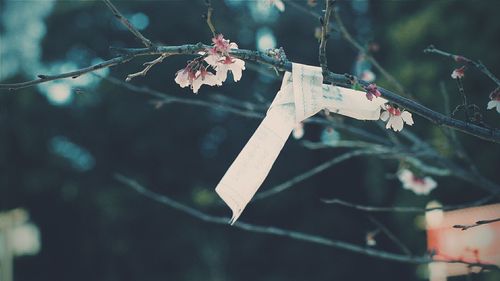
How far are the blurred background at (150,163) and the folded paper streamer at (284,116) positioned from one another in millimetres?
5595

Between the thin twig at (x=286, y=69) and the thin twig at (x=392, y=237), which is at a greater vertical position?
the thin twig at (x=392, y=237)

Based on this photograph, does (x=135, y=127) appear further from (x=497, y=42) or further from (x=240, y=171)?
(x=240, y=171)

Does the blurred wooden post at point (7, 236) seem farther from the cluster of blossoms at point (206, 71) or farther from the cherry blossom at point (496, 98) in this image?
the cherry blossom at point (496, 98)

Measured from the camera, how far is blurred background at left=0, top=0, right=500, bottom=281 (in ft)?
21.8

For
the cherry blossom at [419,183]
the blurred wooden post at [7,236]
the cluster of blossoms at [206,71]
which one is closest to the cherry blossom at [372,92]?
the cluster of blossoms at [206,71]

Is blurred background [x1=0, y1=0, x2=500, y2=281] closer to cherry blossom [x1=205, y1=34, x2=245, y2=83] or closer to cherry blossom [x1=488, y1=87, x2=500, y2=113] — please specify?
cherry blossom [x1=488, y1=87, x2=500, y2=113]

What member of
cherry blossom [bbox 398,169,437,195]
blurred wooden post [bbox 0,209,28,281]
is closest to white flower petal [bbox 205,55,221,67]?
cherry blossom [bbox 398,169,437,195]

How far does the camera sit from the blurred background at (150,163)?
6.65 metres

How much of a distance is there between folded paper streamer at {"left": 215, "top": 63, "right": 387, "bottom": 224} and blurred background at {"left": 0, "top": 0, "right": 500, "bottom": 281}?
5595mm

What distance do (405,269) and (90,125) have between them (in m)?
4.41

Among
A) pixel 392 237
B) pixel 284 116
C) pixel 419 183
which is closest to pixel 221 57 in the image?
pixel 284 116

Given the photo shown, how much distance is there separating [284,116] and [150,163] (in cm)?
650

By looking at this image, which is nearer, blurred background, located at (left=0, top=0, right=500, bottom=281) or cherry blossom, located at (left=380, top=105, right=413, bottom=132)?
cherry blossom, located at (left=380, top=105, right=413, bottom=132)

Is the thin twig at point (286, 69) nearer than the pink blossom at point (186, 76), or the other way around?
the thin twig at point (286, 69)
